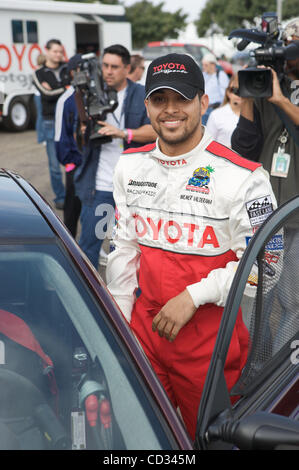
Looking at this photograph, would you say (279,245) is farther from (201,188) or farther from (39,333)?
(39,333)

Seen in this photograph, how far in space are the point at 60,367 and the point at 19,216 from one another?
527mm

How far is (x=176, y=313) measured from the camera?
6.65 ft

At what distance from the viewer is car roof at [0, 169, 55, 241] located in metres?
1.84

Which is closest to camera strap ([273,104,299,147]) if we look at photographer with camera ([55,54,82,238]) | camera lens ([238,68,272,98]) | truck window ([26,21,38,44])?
camera lens ([238,68,272,98])

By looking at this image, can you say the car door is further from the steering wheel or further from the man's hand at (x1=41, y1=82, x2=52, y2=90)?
the man's hand at (x1=41, y1=82, x2=52, y2=90)

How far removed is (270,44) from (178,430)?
7.22ft

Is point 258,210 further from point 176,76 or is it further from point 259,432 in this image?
point 259,432

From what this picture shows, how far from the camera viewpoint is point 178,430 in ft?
4.74

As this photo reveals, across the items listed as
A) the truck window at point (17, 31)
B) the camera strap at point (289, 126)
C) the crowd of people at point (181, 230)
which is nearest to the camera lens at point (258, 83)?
the camera strap at point (289, 126)

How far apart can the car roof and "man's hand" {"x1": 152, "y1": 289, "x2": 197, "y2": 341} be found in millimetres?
464

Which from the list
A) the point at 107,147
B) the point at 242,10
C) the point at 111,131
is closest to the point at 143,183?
the point at 111,131

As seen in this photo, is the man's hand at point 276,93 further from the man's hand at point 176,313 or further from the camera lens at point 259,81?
the man's hand at point 176,313

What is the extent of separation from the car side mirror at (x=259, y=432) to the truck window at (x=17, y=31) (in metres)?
14.5

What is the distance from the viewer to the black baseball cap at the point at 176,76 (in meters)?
2.12
